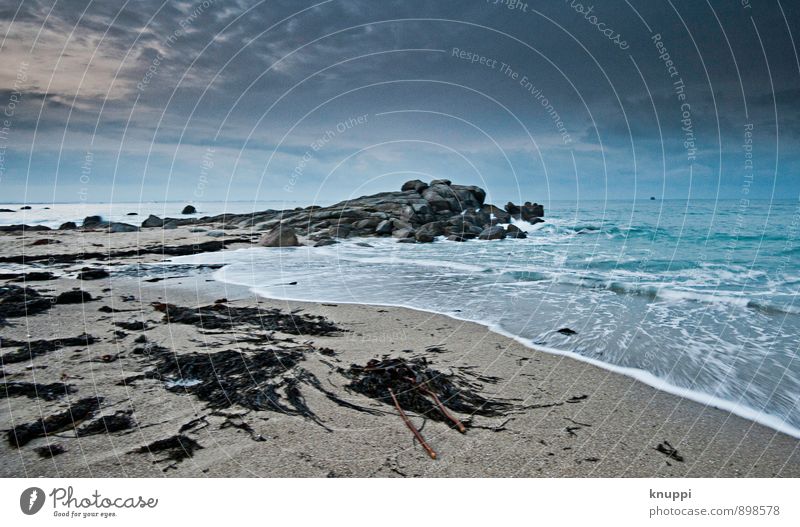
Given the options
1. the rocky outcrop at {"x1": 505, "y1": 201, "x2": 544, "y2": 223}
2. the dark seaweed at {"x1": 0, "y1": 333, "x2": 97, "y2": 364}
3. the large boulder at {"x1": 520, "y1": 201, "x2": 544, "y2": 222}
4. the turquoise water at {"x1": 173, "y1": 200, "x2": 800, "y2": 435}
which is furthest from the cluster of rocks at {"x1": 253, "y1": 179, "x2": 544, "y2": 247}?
the dark seaweed at {"x1": 0, "y1": 333, "x2": 97, "y2": 364}

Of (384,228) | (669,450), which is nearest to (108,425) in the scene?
(669,450)

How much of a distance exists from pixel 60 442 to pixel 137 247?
1435 centimetres

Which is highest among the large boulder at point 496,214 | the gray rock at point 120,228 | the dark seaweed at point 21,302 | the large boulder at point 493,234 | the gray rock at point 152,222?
the large boulder at point 496,214

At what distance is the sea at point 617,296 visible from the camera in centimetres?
449

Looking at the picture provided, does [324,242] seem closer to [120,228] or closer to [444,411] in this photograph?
[120,228]

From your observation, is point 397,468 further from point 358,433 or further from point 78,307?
point 78,307

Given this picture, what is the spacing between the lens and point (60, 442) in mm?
2723

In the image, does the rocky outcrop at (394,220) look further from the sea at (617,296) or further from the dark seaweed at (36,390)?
the dark seaweed at (36,390)

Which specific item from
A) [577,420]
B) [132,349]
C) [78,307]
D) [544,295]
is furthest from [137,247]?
[577,420]

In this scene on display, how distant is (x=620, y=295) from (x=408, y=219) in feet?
52.8

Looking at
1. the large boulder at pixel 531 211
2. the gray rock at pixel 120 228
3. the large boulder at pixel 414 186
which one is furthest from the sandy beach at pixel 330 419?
the large boulder at pixel 531 211
